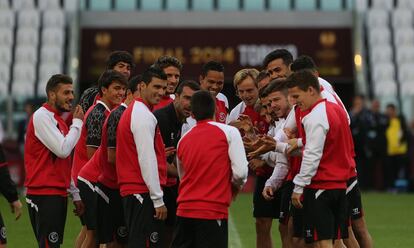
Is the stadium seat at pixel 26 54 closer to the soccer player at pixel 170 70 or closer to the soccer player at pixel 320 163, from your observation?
the soccer player at pixel 170 70

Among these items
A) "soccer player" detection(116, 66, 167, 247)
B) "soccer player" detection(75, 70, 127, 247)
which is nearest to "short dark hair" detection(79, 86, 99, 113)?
"soccer player" detection(75, 70, 127, 247)

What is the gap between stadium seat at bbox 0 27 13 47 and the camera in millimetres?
28312

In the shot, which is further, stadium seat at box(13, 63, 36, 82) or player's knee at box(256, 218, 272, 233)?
stadium seat at box(13, 63, 36, 82)

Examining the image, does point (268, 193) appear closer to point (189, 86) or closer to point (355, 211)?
point (355, 211)

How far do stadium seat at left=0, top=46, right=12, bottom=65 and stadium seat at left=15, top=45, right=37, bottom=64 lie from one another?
198mm

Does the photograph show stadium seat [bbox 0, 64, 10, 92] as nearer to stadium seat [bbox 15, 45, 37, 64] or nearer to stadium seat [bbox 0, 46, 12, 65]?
stadium seat [bbox 0, 46, 12, 65]

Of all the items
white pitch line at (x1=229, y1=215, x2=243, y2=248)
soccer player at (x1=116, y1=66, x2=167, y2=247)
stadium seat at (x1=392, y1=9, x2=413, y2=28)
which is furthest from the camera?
stadium seat at (x1=392, y1=9, x2=413, y2=28)

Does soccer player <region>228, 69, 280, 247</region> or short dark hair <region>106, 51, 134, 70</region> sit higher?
short dark hair <region>106, 51, 134, 70</region>

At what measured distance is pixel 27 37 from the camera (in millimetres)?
28625

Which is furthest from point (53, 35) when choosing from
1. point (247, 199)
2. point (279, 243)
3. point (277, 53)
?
point (277, 53)

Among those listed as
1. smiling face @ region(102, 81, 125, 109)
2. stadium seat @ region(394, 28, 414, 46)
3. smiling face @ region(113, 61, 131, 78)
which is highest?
stadium seat @ region(394, 28, 414, 46)

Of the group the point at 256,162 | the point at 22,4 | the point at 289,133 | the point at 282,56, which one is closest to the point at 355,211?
the point at 256,162

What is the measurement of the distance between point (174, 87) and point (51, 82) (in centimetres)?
133

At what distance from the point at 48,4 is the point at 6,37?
161 cm
